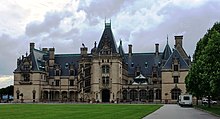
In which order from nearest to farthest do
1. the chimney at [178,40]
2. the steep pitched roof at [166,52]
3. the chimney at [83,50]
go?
the chimney at [178,40] < the steep pitched roof at [166,52] < the chimney at [83,50]

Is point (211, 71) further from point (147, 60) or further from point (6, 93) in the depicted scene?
point (6, 93)

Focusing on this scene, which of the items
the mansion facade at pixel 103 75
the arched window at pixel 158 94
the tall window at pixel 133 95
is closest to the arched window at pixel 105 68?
the mansion facade at pixel 103 75

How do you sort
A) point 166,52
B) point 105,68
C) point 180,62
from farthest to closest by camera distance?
point 166,52, point 105,68, point 180,62

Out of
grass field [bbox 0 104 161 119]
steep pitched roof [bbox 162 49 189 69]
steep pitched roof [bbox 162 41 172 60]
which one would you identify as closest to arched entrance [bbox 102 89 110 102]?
steep pitched roof [bbox 162 49 189 69]

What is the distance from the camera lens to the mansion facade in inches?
4628

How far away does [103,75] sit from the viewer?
121750 mm

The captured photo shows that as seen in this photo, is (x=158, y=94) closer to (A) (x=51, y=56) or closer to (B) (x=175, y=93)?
(B) (x=175, y=93)

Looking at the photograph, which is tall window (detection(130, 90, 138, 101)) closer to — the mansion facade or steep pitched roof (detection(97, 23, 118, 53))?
the mansion facade

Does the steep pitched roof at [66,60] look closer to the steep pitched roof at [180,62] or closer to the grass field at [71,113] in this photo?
the steep pitched roof at [180,62]

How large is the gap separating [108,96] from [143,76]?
49.4 feet

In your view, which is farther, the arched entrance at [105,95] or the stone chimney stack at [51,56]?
the stone chimney stack at [51,56]

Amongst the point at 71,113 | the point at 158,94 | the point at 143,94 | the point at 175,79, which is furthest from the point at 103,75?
the point at 71,113

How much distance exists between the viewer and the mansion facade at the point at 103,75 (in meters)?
118

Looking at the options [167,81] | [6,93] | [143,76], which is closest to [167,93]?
[167,81]
